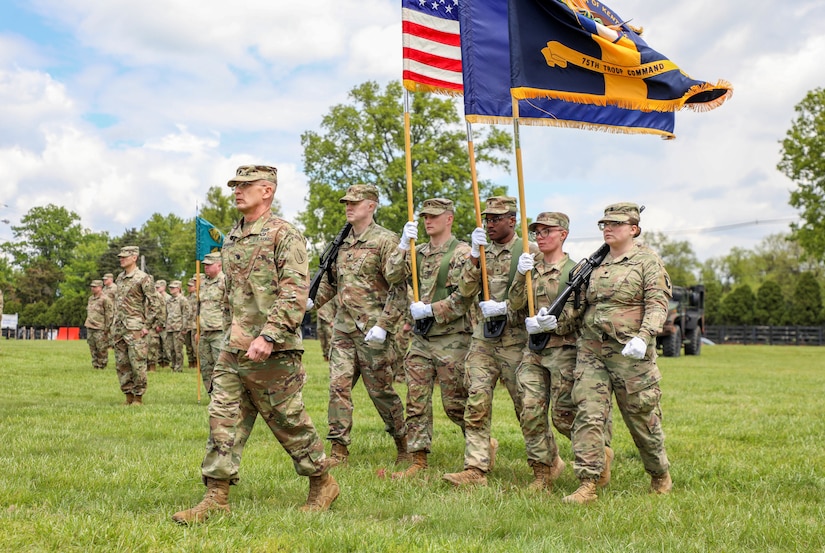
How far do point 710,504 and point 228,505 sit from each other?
352 centimetres

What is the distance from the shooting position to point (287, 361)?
559cm

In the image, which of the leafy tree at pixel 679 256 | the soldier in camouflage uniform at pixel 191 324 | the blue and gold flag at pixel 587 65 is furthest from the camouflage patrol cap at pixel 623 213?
the leafy tree at pixel 679 256

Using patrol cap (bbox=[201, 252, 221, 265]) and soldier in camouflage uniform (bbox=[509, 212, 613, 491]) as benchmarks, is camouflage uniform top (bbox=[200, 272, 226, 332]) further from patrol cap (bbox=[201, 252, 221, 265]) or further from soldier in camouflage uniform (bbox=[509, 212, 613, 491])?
soldier in camouflage uniform (bbox=[509, 212, 613, 491])

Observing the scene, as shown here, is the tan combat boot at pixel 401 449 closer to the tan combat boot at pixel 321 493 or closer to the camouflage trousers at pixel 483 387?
the camouflage trousers at pixel 483 387

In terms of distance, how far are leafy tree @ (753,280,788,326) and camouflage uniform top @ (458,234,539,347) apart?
62.7 metres

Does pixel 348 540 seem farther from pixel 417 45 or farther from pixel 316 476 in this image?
pixel 417 45

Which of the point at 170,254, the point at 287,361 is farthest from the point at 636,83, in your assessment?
the point at 170,254

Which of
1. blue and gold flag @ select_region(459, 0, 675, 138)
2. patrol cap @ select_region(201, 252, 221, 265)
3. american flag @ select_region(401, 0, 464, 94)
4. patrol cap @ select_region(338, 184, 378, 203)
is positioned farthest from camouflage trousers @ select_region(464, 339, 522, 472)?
patrol cap @ select_region(201, 252, 221, 265)

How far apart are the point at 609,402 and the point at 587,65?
3.12 metres

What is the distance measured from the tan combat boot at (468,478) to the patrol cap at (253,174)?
2759mm

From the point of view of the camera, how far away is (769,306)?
6512 centimetres

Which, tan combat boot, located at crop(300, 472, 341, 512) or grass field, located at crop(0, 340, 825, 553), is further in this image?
tan combat boot, located at crop(300, 472, 341, 512)

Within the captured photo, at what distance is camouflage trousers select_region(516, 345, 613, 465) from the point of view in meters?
6.83

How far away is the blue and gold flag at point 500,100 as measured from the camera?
25.0 feet
